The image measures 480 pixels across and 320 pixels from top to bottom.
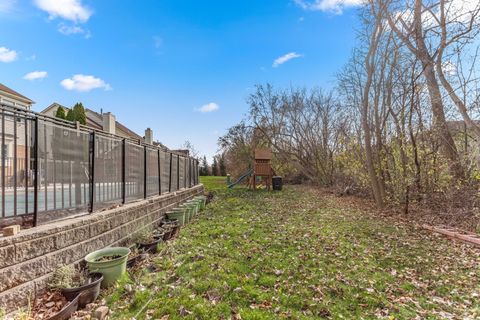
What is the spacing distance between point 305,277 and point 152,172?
5371 millimetres

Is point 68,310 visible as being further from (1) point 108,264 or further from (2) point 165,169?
(2) point 165,169

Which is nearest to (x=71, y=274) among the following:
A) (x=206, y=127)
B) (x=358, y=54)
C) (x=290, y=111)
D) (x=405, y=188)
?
(x=405, y=188)

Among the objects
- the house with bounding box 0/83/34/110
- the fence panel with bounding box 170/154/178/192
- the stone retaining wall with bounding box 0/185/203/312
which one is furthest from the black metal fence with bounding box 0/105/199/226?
the house with bounding box 0/83/34/110

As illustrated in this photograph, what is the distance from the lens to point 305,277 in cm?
391

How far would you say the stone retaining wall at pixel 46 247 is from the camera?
8.79 ft

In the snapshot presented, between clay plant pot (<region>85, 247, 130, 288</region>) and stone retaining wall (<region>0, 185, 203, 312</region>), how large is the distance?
184 millimetres

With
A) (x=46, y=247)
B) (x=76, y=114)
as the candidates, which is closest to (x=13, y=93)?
(x=76, y=114)

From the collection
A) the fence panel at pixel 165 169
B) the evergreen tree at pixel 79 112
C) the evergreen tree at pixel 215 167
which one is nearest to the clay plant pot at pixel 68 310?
the fence panel at pixel 165 169

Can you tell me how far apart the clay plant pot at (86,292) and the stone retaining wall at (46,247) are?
12.1 inches

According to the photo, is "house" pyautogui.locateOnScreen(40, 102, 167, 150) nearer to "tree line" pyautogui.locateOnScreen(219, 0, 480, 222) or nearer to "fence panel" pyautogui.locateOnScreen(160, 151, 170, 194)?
"fence panel" pyautogui.locateOnScreen(160, 151, 170, 194)

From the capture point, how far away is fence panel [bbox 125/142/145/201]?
6090 mm

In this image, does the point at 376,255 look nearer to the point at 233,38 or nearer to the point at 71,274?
the point at 71,274

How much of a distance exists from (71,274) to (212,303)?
182 centimetres

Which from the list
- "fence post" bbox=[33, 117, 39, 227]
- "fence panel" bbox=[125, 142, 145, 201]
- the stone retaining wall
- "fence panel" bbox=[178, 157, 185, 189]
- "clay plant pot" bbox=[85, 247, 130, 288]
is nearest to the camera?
the stone retaining wall
